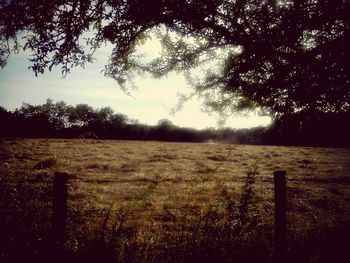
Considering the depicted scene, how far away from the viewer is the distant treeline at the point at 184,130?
24.7 feet

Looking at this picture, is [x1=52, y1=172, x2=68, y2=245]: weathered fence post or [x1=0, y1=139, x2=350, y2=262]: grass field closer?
[x1=52, y1=172, x2=68, y2=245]: weathered fence post

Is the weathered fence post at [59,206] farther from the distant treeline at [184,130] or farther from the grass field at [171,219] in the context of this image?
the distant treeline at [184,130]

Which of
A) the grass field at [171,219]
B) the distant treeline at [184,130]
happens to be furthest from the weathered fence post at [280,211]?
the distant treeline at [184,130]

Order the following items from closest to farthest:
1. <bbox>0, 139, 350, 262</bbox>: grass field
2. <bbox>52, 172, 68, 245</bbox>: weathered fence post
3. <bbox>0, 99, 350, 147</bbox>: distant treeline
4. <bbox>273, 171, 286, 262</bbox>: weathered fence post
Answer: <bbox>52, 172, 68, 245</bbox>: weathered fence post < <bbox>0, 139, 350, 262</bbox>: grass field < <bbox>273, 171, 286, 262</bbox>: weathered fence post < <bbox>0, 99, 350, 147</bbox>: distant treeline

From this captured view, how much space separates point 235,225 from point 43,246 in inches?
128

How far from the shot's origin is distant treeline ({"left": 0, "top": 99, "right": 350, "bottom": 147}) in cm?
754

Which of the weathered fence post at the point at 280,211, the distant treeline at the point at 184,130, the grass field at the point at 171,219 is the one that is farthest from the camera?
the distant treeline at the point at 184,130

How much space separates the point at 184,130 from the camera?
5097cm

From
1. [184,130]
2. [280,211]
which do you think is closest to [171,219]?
[280,211]

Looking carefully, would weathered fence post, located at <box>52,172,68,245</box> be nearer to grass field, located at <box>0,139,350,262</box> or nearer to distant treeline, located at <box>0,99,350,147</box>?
grass field, located at <box>0,139,350,262</box>

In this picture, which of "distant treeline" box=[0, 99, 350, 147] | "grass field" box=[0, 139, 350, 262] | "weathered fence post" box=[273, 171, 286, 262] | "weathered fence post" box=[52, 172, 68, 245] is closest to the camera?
"weathered fence post" box=[52, 172, 68, 245]

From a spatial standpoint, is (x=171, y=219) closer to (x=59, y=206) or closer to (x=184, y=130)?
(x=59, y=206)

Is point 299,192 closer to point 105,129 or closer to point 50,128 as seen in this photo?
point 50,128

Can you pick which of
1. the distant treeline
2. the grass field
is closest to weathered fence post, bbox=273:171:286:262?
the grass field
